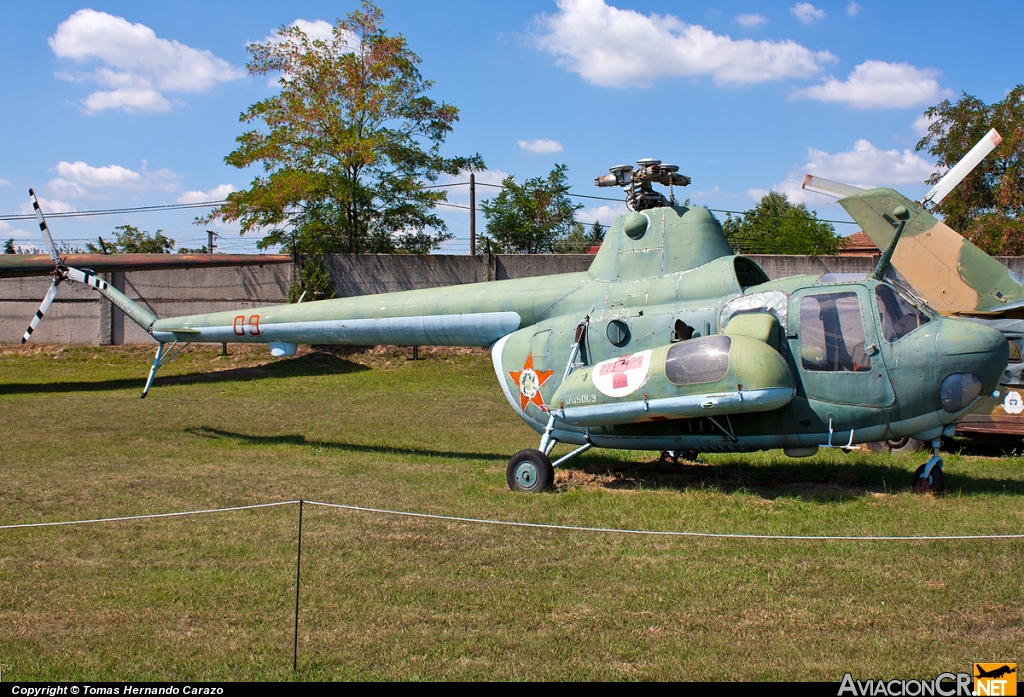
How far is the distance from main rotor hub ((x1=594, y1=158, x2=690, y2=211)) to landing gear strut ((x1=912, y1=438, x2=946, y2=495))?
4.53 m

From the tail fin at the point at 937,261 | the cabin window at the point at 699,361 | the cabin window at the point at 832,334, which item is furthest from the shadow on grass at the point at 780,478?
the tail fin at the point at 937,261

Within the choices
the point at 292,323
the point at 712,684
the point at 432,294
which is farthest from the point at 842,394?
the point at 292,323

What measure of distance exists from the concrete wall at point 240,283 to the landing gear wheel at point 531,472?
16.9 m

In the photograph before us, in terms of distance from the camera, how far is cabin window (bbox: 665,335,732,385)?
8.60m

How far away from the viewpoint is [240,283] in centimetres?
2638

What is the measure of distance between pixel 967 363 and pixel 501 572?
5563 mm

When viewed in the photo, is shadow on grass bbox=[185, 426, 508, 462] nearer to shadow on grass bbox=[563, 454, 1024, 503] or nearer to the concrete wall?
shadow on grass bbox=[563, 454, 1024, 503]

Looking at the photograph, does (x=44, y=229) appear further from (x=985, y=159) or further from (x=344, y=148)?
(x=985, y=159)

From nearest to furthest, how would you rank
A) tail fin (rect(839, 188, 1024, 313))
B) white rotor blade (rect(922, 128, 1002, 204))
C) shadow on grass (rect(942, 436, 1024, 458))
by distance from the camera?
shadow on grass (rect(942, 436, 1024, 458))
tail fin (rect(839, 188, 1024, 313))
white rotor blade (rect(922, 128, 1002, 204))

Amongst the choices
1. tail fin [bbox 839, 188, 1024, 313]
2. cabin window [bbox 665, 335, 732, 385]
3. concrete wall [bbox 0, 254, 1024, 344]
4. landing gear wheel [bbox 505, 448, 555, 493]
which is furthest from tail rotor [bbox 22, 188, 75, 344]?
tail fin [bbox 839, 188, 1024, 313]

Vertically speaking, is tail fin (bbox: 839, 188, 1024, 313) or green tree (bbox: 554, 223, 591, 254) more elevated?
green tree (bbox: 554, 223, 591, 254)

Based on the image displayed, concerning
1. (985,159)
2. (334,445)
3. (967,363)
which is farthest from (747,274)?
(985,159)

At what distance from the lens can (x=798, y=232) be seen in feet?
111

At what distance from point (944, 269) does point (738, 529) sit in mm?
9099
